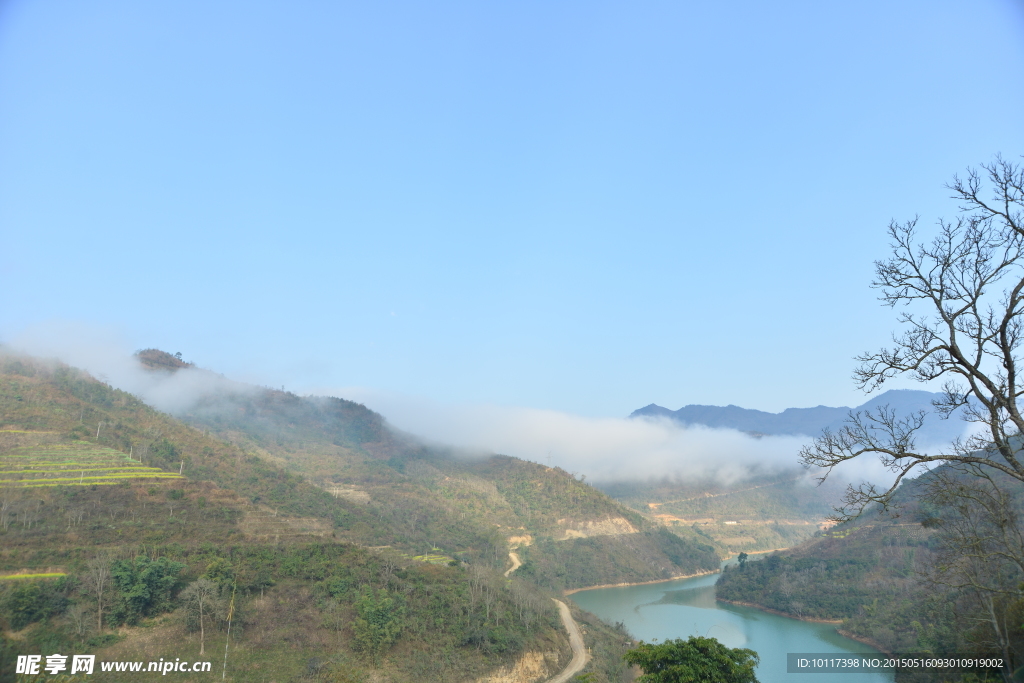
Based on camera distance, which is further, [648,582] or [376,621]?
[648,582]

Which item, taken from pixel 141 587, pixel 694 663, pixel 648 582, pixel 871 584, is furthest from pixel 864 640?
pixel 141 587

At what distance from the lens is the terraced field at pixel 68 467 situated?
3616cm

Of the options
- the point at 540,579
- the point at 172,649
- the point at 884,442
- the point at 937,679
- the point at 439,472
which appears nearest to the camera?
the point at 884,442

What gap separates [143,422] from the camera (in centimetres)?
5734

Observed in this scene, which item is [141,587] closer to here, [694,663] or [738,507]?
[694,663]

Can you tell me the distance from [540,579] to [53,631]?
175ft

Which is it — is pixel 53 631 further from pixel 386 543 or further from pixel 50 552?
pixel 386 543

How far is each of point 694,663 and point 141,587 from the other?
25.5 metres

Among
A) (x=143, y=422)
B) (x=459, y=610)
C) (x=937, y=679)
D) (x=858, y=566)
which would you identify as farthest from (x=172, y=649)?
(x=858, y=566)

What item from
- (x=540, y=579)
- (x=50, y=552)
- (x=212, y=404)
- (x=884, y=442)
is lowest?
(x=540, y=579)

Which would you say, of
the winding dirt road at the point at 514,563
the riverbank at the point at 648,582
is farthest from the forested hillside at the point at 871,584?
the winding dirt road at the point at 514,563

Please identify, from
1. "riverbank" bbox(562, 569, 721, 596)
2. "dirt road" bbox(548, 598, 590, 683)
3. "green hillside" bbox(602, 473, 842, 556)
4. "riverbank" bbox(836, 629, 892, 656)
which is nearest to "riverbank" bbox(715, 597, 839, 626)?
"riverbank" bbox(836, 629, 892, 656)

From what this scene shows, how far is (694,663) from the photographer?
19.5 meters

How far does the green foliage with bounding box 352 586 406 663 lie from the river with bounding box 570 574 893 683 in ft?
62.7
